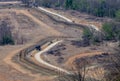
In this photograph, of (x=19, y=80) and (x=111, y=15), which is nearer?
(x=19, y=80)

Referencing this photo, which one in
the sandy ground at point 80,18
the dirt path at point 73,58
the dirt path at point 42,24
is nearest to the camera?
the dirt path at point 73,58

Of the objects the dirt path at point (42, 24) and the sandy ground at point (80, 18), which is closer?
the dirt path at point (42, 24)

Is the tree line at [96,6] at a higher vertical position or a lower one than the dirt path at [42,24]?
higher

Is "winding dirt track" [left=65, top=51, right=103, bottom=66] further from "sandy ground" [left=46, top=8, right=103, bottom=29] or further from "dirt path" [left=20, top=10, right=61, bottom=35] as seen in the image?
"sandy ground" [left=46, top=8, right=103, bottom=29]

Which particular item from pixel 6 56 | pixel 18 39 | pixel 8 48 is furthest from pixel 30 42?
pixel 6 56

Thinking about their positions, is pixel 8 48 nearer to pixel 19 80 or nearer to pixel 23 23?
pixel 19 80

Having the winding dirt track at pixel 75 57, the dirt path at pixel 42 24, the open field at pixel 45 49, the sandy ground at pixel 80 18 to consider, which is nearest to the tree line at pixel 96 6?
the sandy ground at pixel 80 18

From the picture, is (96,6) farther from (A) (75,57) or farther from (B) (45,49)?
(A) (75,57)

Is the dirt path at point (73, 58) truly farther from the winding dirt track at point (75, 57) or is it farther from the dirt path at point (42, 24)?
the dirt path at point (42, 24)

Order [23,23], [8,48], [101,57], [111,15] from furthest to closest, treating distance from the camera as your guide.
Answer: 1. [111,15]
2. [23,23]
3. [8,48]
4. [101,57]

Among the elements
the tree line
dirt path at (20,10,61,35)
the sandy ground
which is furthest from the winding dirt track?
the tree line

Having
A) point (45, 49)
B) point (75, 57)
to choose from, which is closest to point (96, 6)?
point (45, 49)
